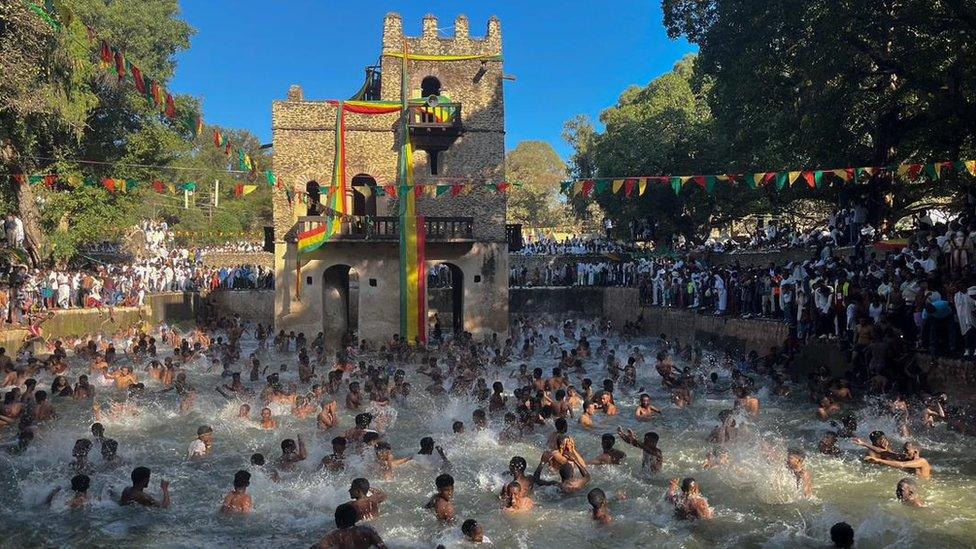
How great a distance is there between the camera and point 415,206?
1032 inches

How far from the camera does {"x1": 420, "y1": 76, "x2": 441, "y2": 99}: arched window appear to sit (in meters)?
27.2

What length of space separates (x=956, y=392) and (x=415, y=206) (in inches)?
670

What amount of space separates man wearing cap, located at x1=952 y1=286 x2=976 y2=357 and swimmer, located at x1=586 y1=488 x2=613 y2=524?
7.88 m

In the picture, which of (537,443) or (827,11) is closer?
(537,443)

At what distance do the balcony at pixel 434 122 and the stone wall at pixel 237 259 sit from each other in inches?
935

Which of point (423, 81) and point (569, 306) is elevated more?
point (423, 81)

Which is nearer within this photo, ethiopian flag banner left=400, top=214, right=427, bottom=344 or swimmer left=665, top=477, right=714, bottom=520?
swimmer left=665, top=477, right=714, bottom=520

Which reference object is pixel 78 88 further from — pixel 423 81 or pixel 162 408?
pixel 162 408

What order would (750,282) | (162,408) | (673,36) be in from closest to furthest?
(162,408) → (750,282) → (673,36)

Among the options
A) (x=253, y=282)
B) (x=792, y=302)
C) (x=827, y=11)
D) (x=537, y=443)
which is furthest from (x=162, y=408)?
(x=253, y=282)

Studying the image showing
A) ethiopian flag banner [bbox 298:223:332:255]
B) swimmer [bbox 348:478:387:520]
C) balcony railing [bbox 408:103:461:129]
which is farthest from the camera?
balcony railing [bbox 408:103:461:129]

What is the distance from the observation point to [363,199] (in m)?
27.8

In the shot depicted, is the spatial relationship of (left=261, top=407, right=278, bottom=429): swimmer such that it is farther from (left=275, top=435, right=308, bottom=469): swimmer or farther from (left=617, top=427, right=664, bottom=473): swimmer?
(left=617, top=427, right=664, bottom=473): swimmer

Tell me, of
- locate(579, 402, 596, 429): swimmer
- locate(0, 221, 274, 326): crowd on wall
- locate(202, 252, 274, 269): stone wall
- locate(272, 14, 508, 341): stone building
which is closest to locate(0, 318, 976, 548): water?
locate(579, 402, 596, 429): swimmer
